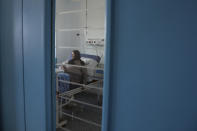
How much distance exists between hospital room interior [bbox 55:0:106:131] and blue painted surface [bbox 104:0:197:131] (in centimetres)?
172

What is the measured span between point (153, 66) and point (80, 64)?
259 centimetres

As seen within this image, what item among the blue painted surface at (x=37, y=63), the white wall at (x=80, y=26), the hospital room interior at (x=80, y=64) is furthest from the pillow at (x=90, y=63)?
the blue painted surface at (x=37, y=63)

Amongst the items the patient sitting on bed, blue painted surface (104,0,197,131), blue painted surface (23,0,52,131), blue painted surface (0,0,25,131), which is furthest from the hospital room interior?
blue painted surface (104,0,197,131)

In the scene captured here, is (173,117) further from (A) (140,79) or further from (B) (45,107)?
(B) (45,107)

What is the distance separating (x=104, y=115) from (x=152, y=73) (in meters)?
0.41

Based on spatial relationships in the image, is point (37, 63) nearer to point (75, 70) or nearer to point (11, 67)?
point (11, 67)

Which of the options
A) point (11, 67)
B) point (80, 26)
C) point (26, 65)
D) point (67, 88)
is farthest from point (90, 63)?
point (26, 65)

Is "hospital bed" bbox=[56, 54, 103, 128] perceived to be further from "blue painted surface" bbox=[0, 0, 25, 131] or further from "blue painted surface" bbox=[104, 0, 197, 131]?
"blue painted surface" bbox=[104, 0, 197, 131]

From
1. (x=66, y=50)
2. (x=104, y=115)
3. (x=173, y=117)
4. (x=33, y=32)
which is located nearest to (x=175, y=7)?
(x=173, y=117)

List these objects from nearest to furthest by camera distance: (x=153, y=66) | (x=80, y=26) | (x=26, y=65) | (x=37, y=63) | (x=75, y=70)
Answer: (x=153, y=66), (x=37, y=63), (x=26, y=65), (x=75, y=70), (x=80, y=26)

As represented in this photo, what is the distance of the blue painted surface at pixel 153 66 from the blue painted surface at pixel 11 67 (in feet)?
3.85

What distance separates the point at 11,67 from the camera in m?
1.80

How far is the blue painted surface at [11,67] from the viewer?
163cm

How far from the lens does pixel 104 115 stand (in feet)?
3.17
